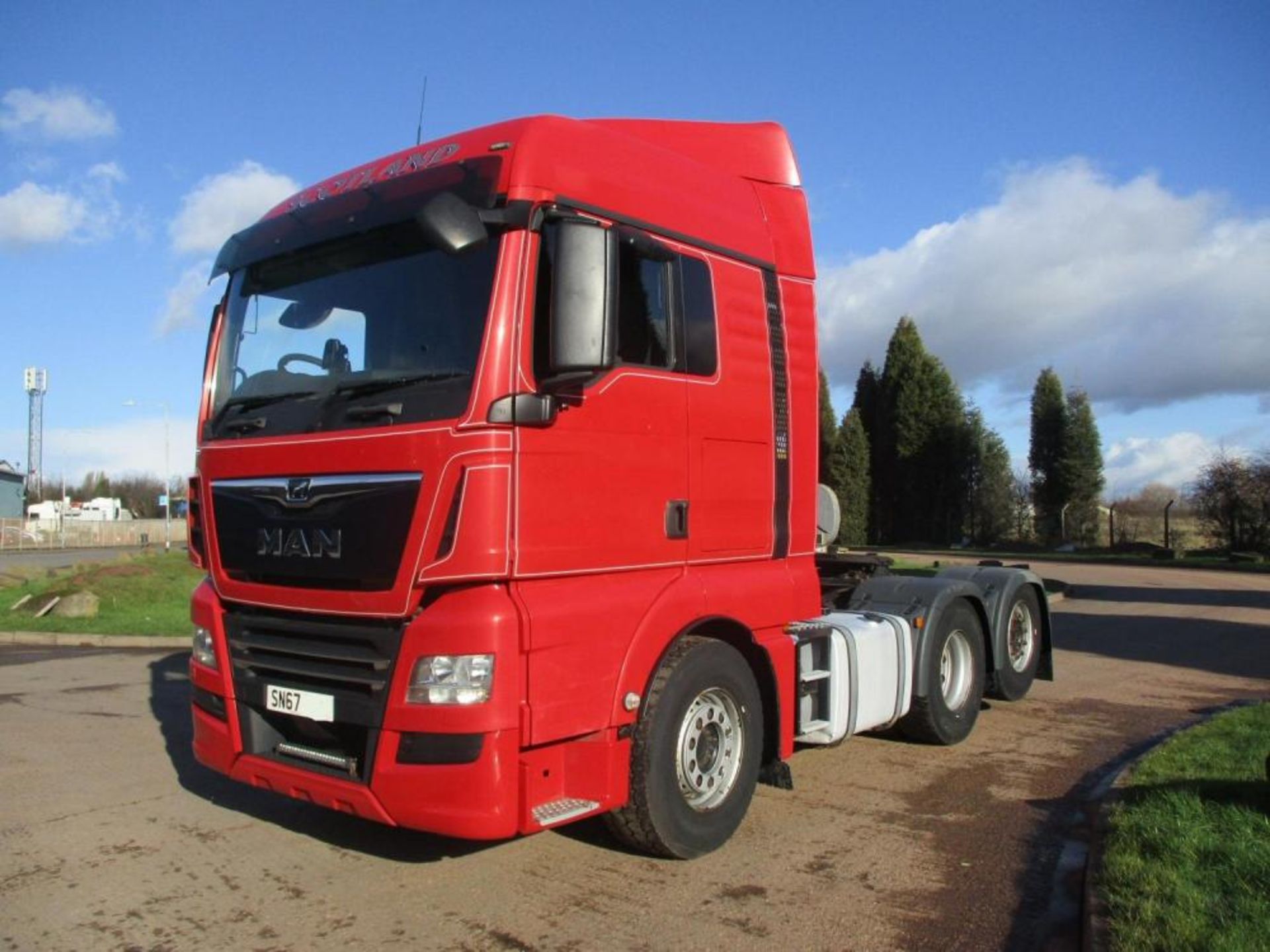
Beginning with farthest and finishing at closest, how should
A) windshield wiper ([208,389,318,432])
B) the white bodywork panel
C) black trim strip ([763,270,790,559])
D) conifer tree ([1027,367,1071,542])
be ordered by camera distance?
conifer tree ([1027,367,1071,542]) → the white bodywork panel → black trim strip ([763,270,790,559]) → windshield wiper ([208,389,318,432])

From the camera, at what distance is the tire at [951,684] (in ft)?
22.7

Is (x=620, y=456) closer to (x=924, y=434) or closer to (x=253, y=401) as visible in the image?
(x=253, y=401)

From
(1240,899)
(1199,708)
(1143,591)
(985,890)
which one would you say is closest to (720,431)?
(985,890)

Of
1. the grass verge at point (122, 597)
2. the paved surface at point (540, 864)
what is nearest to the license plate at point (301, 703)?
the paved surface at point (540, 864)

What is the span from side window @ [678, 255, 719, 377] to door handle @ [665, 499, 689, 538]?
665 millimetres

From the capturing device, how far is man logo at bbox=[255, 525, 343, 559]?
429cm

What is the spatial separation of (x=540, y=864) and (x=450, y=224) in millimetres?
2980

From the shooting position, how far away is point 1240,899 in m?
3.91

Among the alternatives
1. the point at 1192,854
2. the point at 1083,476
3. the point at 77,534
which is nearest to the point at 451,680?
the point at 1192,854

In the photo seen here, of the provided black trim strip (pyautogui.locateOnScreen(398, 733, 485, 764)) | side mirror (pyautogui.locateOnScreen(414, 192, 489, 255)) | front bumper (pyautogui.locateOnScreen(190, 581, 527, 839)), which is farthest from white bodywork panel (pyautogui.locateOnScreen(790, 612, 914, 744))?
side mirror (pyautogui.locateOnScreen(414, 192, 489, 255))

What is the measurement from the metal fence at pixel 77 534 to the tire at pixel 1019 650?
55106 millimetres

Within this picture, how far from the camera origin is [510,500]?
4000 millimetres

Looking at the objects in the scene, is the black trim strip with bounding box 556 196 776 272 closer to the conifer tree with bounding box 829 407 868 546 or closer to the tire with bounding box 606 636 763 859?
the tire with bounding box 606 636 763 859

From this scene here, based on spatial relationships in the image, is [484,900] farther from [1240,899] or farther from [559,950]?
[1240,899]
